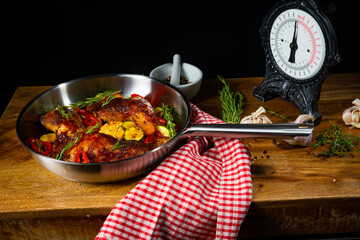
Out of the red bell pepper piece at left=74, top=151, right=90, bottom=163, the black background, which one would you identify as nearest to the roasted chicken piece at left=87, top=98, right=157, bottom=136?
the red bell pepper piece at left=74, top=151, right=90, bottom=163

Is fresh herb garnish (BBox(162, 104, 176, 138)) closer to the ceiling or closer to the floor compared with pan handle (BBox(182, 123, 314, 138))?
closer to the floor

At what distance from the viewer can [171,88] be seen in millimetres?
1699

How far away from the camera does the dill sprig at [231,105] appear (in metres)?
1.74

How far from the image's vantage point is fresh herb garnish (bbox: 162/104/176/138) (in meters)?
1.57

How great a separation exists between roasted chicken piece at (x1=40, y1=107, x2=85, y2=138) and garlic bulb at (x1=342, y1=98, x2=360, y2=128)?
1.02 meters

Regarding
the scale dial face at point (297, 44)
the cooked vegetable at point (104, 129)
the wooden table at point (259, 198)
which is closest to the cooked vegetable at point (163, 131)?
the cooked vegetable at point (104, 129)

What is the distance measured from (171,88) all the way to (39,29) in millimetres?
930

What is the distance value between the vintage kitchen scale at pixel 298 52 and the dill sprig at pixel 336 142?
4.0 inches

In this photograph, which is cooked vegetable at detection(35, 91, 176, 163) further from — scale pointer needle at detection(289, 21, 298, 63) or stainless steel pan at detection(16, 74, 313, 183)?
scale pointer needle at detection(289, 21, 298, 63)

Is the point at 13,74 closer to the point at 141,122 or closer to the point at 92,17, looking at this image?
the point at 92,17

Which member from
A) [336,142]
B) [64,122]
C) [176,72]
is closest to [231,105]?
[176,72]

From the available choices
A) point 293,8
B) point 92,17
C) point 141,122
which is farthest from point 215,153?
point 92,17

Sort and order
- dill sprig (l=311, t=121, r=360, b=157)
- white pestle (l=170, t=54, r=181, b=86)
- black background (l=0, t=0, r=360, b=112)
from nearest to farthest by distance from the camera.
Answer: dill sprig (l=311, t=121, r=360, b=157)
white pestle (l=170, t=54, r=181, b=86)
black background (l=0, t=0, r=360, b=112)

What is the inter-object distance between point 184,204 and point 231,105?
60cm
